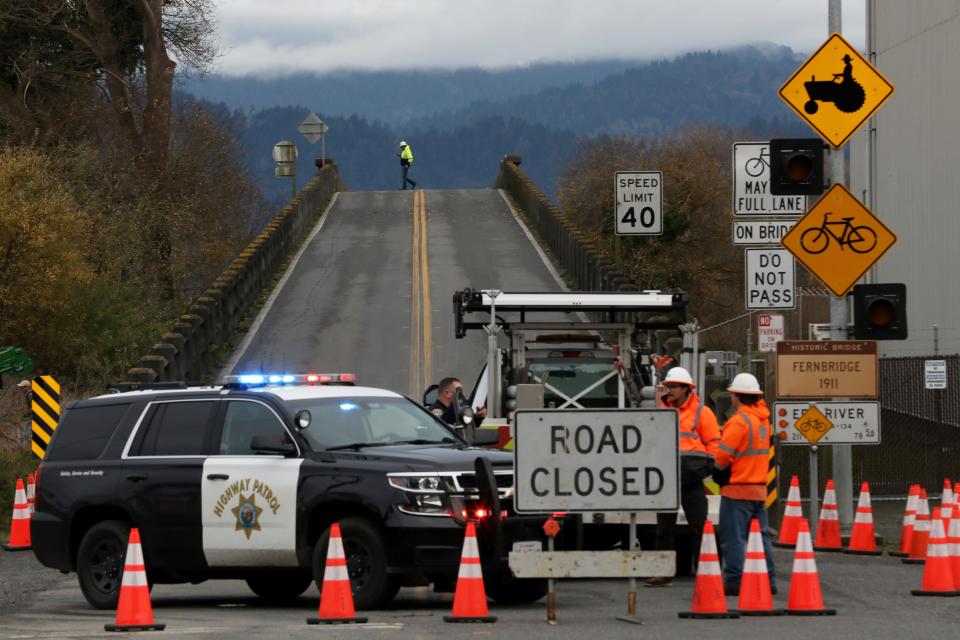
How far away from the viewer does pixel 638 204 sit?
29234 mm

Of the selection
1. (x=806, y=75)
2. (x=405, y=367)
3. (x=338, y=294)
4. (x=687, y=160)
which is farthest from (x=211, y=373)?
(x=687, y=160)

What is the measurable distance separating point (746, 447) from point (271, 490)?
379 cm

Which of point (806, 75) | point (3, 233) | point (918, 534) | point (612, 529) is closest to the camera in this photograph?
point (612, 529)

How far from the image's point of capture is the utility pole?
1925 cm

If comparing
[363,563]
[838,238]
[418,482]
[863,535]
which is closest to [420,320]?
[838,238]

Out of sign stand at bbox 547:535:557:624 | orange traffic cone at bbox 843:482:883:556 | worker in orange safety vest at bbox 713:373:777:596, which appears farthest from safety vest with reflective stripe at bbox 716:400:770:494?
orange traffic cone at bbox 843:482:883:556

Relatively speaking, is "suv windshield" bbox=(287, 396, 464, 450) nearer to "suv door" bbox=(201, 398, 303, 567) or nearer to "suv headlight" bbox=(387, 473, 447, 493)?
"suv door" bbox=(201, 398, 303, 567)

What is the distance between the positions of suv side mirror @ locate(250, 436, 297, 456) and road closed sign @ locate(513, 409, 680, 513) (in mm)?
2476

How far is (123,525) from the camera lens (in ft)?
49.8

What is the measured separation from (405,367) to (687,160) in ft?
109

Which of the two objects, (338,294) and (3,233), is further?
(338,294)

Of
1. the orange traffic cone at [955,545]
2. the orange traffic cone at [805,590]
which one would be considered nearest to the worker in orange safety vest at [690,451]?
the orange traffic cone at [805,590]

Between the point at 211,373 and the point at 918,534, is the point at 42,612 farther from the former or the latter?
the point at 211,373

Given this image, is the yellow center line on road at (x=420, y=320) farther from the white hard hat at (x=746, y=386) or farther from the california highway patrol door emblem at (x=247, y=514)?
the california highway patrol door emblem at (x=247, y=514)
